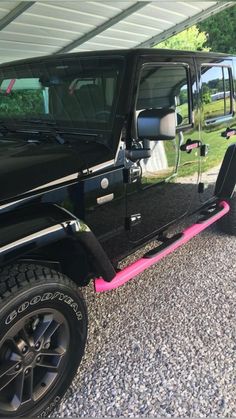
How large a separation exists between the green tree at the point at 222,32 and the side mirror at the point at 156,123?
22.2 m

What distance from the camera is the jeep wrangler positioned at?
6.64 feet

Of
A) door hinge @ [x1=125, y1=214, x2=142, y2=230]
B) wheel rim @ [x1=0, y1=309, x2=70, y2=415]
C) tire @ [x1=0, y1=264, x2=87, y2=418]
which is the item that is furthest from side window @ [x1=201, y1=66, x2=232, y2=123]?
wheel rim @ [x1=0, y1=309, x2=70, y2=415]

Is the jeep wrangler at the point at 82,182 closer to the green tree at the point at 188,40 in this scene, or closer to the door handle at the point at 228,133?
the door handle at the point at 228,133

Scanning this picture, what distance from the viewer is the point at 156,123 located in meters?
2.43

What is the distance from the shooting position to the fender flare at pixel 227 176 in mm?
3936

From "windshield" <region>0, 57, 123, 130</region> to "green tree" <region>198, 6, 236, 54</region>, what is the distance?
2170 cm

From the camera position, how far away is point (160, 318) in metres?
3.05

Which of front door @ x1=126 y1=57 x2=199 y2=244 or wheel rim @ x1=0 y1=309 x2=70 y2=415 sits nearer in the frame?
wheel rim @ x1=0 y1=309 x2=70 y2=415

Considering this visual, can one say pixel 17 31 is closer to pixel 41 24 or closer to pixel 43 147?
pixel 41 24

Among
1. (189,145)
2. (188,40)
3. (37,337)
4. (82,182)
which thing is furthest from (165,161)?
(188,40)

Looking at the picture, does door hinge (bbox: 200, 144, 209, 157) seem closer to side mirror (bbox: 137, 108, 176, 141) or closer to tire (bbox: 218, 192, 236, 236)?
tire (bbox: 218, 192, 236, 236)

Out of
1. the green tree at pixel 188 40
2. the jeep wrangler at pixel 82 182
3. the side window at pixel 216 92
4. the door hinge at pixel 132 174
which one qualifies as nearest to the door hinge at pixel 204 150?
the jeep wrangler at pixel 82 182

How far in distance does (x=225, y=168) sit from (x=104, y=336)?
2.01m

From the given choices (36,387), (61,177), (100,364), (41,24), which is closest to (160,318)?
(100,364)
